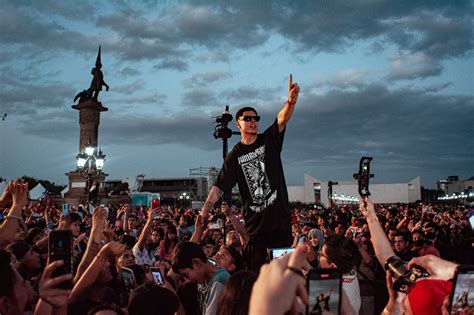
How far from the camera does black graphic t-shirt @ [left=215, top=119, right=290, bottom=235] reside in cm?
508

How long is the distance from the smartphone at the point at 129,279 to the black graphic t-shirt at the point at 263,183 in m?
1.38

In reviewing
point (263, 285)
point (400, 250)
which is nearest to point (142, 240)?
point (400, 250)

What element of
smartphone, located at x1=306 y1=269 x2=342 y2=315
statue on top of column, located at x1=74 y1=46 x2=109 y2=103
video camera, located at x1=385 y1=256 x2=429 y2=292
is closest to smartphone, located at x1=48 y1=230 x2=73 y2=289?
smartphone, located at x1=306 y1=269 x2=342 y2=315

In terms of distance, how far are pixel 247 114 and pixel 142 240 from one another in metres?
2.93

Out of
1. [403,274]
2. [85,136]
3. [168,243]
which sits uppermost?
[85,136]

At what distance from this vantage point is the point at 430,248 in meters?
7.68

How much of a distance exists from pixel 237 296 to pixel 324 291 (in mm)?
436

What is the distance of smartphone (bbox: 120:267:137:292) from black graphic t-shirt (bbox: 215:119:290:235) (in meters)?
1.38

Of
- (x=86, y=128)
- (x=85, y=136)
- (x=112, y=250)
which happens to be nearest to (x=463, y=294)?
(x=112, y=250)

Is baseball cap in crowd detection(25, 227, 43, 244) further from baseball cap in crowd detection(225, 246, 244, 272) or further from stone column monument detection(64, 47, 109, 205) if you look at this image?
stone column monument detection(64, 47, 109, 205)

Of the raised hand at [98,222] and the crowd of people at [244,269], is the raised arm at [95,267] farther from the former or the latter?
the raised hand at [98,222]

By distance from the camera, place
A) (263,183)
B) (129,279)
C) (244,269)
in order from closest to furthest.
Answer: (244,269) < (129,279) < (263,183)

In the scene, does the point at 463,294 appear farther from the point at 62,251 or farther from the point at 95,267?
the point at 95,267

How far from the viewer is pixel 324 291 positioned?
2164mm
